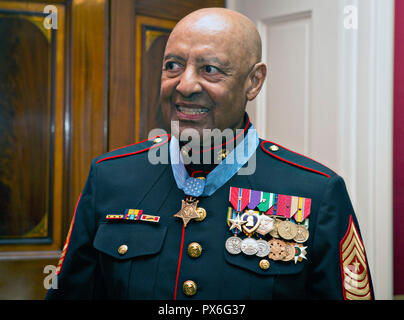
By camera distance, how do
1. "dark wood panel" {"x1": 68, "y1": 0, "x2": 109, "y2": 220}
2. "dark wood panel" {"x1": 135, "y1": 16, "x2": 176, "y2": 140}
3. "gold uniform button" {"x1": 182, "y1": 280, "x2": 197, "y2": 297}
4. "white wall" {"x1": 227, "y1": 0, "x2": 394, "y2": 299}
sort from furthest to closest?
1. "dark wood panel" {"x1": 135, "y1": 16, "x2": 176, "y2": 140}
2. "dark wood panel" {"x1": 68, "y1": 0, "x2": 109, "y2": 220}
3. "white wall" {"x1": 227, "y1": 0, "x2": 394, "y2": 299}
4. "gold uniform button" {"x1": 182, "y1": 280, "x2": 197, "y2": 297}

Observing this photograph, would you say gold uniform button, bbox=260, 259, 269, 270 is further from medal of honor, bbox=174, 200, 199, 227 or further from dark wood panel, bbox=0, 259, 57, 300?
dark wood panel, bbox=0, 259, 57, 300

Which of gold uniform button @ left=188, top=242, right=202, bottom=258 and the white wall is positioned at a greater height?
the white wall

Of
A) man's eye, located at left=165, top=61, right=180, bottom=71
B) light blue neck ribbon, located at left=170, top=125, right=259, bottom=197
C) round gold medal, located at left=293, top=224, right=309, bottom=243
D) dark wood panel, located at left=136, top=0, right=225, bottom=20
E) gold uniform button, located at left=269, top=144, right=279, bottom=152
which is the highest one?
dark wood panel, located at left=136, top=0, right=225, bottom=20

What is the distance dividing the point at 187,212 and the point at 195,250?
0.31 ft

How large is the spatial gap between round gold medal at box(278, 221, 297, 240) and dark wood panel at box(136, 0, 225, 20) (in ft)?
3.67

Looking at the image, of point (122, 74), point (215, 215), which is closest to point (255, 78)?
point (215, 215)

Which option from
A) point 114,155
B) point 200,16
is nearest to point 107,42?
point 114,155

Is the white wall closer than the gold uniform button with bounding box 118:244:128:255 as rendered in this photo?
No

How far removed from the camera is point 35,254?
154 cm

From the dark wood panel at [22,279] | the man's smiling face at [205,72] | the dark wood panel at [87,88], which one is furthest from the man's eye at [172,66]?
the dark wood panel at [22,279]

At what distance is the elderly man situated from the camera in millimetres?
940

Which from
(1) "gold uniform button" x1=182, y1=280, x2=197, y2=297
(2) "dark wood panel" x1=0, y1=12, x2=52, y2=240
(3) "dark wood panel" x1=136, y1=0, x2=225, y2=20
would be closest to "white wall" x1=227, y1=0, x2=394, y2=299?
(3) "dark wood panel" x1=136, y1=0, x2=225, y2=20

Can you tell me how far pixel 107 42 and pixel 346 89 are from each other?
93cm

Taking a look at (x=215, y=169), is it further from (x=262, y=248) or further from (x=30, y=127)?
(x=30, y=127)
